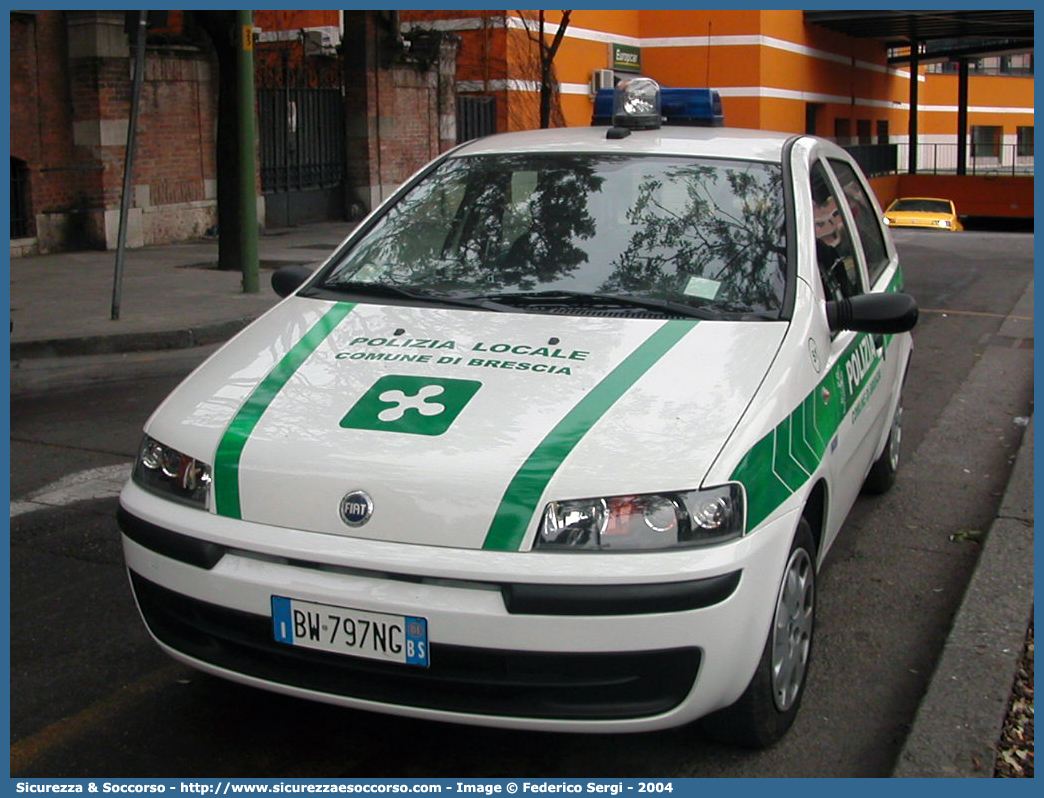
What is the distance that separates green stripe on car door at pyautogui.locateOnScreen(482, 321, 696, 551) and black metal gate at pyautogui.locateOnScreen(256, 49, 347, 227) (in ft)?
55.0

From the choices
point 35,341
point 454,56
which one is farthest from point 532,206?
point 454,56

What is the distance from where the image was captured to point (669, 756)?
360cm

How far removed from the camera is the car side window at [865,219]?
542cm

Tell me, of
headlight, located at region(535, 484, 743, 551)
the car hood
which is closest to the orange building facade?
the car hood

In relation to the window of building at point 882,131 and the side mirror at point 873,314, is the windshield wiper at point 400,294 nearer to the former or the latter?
the side mirror at point 873,314

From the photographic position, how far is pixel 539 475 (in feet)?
10.5

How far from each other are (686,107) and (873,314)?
310 cm

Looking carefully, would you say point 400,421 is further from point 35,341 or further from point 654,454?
point 35,341

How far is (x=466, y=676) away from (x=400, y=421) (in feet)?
2.34

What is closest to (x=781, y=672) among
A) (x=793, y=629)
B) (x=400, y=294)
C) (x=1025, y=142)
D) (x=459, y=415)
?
(x=793, y=629)

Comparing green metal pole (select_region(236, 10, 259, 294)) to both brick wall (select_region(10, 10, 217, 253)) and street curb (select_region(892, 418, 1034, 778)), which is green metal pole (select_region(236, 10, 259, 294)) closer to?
brick wall (select_region(10, 10, 217, 253))

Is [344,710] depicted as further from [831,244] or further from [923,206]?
[923,206]

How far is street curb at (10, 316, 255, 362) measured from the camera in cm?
964

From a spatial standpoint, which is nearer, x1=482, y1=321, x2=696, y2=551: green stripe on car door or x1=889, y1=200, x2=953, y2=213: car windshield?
x1=482, y1=321, x2=696, y2=551: green stripe on car door
